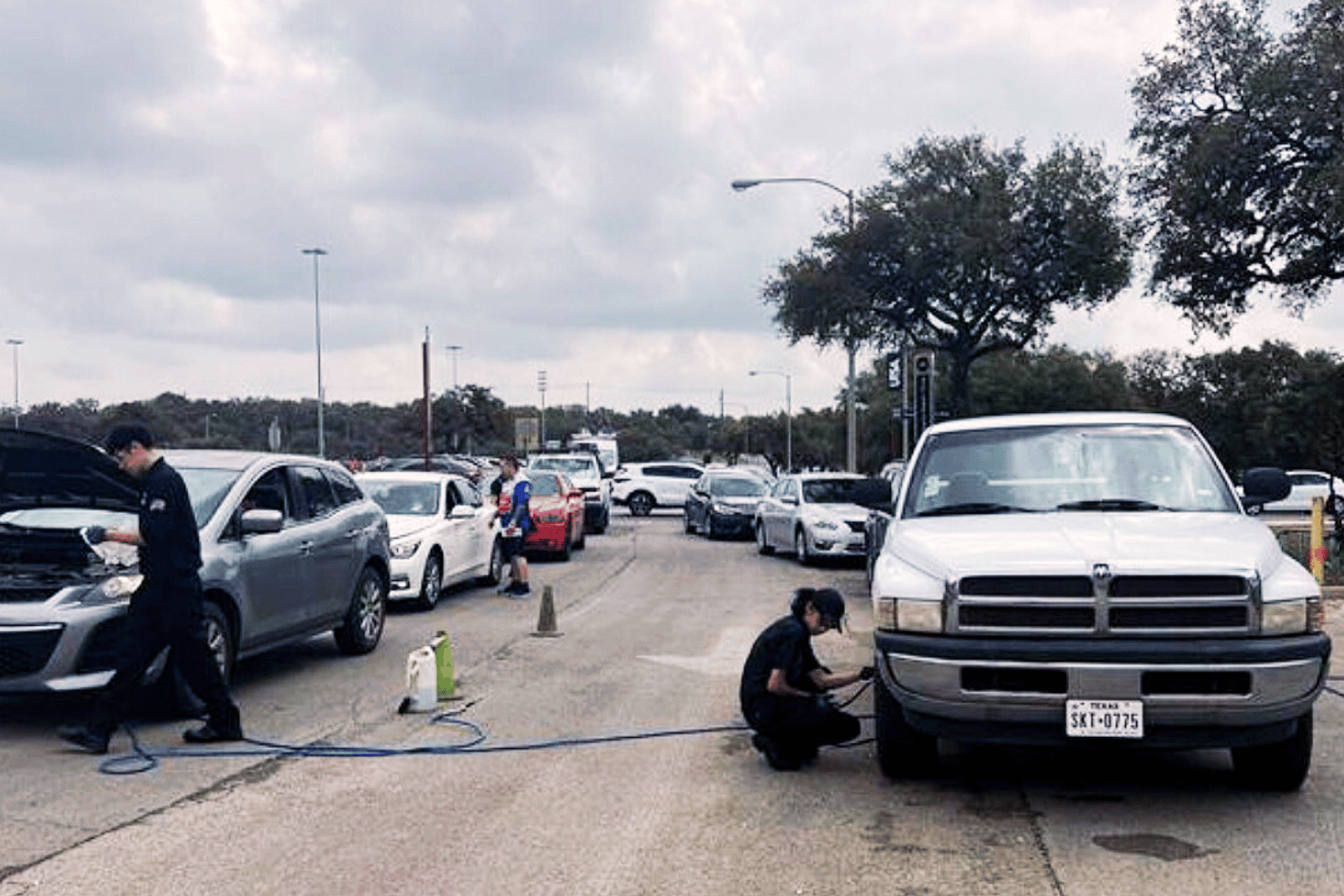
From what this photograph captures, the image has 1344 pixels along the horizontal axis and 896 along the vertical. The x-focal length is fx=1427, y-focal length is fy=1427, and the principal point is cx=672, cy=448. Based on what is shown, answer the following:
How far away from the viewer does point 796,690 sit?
24.8 feet

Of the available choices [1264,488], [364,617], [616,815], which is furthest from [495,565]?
[616,815]

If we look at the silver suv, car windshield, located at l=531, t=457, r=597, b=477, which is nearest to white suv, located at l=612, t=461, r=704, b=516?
car windshield, located at l=531, t=457, r=597, b=477

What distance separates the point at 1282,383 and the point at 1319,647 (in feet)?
178

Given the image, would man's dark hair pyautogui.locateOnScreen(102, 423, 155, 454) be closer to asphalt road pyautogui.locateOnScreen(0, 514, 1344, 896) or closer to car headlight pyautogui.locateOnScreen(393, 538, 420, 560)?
asphalt road pyautogui.locateOnScreen(0, 514, 1344, 896)

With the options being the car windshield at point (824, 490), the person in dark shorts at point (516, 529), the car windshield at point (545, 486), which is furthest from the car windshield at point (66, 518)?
the car windshield at point (545, 486)

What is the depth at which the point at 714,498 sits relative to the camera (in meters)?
29.6

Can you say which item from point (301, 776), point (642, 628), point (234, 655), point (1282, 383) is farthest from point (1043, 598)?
point (1282, 383)

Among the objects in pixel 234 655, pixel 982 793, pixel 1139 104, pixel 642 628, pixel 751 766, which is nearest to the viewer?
pixel 982 793

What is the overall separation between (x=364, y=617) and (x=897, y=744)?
6.21 metres

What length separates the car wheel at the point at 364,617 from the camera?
38.9ft

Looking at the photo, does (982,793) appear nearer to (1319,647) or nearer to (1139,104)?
(1319,647)

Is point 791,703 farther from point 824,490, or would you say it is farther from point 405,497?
point 824,490

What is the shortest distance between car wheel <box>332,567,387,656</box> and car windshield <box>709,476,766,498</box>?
17451 millimetres

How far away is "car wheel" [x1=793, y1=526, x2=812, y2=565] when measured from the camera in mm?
21891
